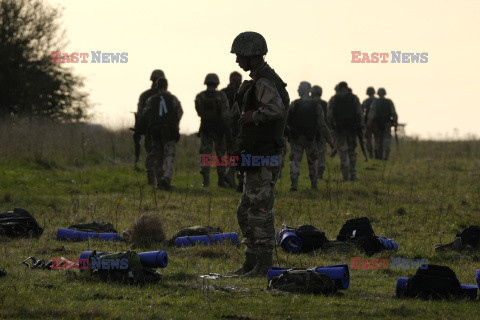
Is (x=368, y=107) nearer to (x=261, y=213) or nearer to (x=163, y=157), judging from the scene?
(x=163, y=157)

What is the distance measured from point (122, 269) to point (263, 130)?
191 cm

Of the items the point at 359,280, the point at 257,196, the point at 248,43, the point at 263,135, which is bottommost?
the point at 359,280

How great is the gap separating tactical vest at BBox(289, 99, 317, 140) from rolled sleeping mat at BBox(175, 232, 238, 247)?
741cm

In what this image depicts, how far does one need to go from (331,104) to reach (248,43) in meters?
11.9

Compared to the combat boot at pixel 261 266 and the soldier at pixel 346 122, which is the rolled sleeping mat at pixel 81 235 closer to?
the combat boot at pixel 261 266

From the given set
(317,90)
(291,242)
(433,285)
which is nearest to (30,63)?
(317,90)

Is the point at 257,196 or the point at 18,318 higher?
the point at 257,196

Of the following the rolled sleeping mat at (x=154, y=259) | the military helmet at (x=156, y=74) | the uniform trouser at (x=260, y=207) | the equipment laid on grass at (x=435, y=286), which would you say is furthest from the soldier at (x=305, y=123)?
the equipment laid on grass at (x=435, y=286)

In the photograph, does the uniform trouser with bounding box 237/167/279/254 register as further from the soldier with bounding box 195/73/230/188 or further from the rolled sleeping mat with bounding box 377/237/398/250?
the soldier with bounding box 195/73/230/188

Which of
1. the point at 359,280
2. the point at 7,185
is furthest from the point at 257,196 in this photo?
the point at 7,185

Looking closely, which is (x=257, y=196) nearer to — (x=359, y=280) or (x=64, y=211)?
(x=359, y=280)

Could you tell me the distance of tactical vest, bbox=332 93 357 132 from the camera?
19.3 meters

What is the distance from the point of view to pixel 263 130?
7.89 m

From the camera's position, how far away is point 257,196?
25.7 feet
